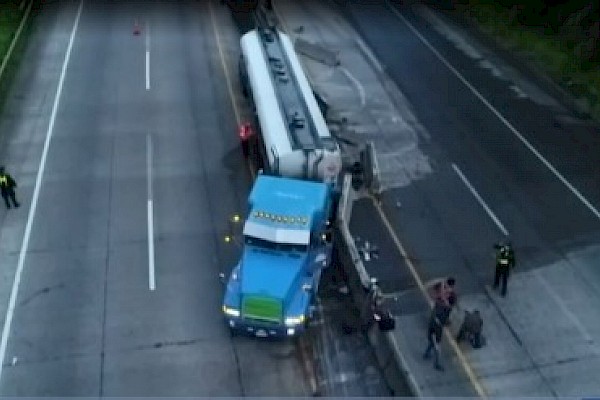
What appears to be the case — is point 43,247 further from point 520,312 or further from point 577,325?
point 577,325

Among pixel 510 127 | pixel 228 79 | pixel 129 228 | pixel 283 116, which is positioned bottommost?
pixel 129 228

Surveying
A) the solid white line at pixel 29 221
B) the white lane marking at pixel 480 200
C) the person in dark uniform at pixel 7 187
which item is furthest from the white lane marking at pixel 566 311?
the person in dark uniform at pixel 7 187

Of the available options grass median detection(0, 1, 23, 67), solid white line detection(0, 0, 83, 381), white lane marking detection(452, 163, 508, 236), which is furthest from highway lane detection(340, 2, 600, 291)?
grass median detection(0, 1, 23, 67)

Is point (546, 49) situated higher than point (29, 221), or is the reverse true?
point (546, 49)

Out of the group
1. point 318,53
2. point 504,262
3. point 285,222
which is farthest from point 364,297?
point 318,53

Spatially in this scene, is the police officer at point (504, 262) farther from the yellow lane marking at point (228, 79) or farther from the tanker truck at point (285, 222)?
the yellow lane marking at point (228, 79)

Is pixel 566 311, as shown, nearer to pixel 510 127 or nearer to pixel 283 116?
pixel 283 116
